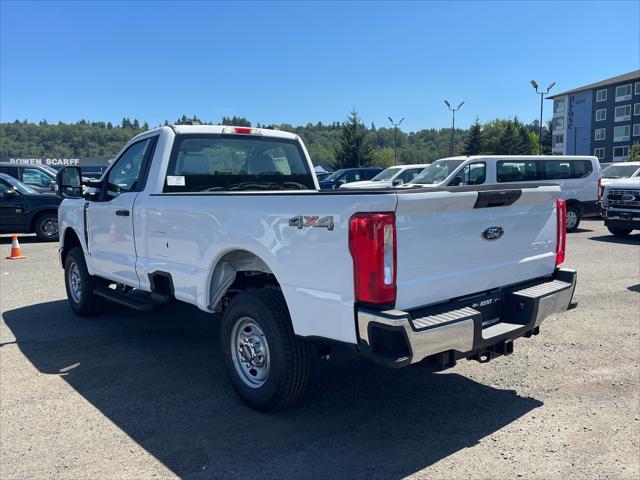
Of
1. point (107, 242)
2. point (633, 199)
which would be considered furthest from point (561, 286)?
point (633, 199)

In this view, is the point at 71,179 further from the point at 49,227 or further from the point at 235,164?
the point at 49,227

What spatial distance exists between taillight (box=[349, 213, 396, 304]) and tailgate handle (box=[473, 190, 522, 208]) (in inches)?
31.5

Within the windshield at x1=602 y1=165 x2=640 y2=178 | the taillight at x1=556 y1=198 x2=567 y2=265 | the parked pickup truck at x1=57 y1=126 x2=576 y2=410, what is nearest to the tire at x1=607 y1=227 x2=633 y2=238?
the windshield at x1=602 y1=165 x2=640 y2=178

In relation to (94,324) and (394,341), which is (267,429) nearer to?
(394,341)

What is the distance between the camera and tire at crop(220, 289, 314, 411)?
3.76m

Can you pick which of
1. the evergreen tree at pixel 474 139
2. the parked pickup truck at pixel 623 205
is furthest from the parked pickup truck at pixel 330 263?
the evergreen tree at pixel 474 139

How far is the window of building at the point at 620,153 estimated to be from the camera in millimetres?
77488

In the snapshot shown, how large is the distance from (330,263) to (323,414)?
1.33 metres

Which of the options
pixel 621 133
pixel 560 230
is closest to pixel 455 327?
pixel 560 230

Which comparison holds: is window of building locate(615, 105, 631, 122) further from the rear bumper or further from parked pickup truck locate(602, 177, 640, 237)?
the rear bumper

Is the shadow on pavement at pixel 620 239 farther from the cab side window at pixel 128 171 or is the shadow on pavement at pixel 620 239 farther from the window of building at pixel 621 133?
the window of building at pixel 621 133

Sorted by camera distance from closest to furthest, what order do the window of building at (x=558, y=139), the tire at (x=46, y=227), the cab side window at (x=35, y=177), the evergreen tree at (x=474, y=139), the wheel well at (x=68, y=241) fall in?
the wheel well at (x=68, y=241) → the tire at (x=46, y=227) → the cab side window at (x=35, y=177) → the evergreen tree at (x=474, y=139) → the window of building at (x=558, y=139)

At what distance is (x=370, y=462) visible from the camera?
11.0 ft

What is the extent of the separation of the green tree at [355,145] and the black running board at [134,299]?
5727 centimetres
